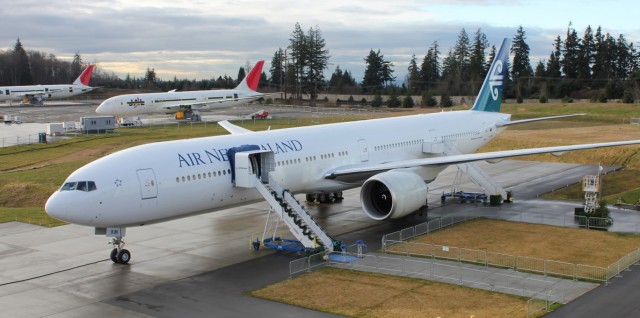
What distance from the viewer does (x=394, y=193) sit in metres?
27.9

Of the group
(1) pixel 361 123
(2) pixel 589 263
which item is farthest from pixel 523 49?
(2) pixel 589 263

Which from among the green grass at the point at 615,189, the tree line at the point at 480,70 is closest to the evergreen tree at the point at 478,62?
the tree line at the point at 480,70

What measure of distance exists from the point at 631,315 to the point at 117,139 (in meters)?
57.5

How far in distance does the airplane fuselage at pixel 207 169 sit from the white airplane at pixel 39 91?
4459 inches

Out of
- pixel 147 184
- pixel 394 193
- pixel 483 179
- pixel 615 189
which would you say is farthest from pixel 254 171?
pixel 615 189

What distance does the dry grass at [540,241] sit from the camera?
82.3 ft

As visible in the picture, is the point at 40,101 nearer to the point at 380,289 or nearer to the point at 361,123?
the point at 361,123

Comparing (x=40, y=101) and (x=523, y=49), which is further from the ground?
(x=523, y=49)

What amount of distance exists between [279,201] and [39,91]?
121m

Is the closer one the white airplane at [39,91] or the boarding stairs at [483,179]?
the boarding stairs at [483,179]

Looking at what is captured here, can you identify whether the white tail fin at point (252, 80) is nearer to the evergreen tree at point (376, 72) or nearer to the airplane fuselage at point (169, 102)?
the airplane fuselage at point (169, 102)

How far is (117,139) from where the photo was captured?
6744cm

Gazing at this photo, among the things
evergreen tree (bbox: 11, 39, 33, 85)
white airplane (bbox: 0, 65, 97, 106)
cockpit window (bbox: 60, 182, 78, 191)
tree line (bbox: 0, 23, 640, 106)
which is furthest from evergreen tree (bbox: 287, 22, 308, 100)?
cockpit window (bbox: 60, 182, 78, 191)

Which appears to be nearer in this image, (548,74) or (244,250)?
(244,250)
